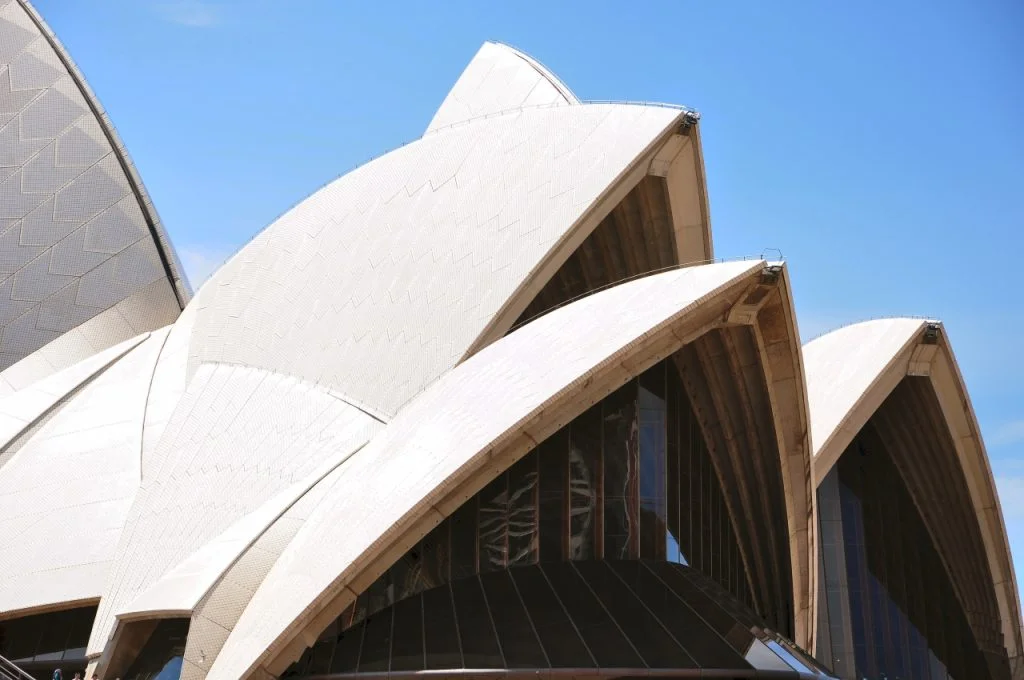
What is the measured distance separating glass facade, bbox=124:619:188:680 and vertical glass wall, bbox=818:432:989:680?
19315 mm

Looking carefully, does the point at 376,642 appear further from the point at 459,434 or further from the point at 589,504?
the point at 589,504

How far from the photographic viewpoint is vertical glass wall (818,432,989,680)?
32.2 meters

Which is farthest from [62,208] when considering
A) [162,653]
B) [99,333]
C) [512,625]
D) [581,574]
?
[512,625]

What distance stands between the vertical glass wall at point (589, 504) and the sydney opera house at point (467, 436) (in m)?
0.05

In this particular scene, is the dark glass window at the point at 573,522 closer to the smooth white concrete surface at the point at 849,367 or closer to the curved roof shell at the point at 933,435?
the smooth white concrete surface at the point at 849,367

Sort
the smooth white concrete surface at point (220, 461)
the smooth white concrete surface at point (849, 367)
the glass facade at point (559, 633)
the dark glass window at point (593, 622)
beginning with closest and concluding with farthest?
the glass facade at point (559, 633), the dark glass window at point (593, 622), the smooth white concrete surface at point (220, 461), the smooth white concrete surface at point (849, 367)

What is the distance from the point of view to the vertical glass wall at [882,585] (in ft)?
106

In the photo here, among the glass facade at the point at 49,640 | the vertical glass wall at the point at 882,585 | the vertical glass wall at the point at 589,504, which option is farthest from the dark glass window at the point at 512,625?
the vertical glass wall at the point at 882,585

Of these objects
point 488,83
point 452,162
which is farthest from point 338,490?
point 488,83

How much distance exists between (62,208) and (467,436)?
18993 mm

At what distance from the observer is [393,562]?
57.2ft

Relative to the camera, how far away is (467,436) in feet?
58.4

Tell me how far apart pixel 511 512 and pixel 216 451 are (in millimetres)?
5725

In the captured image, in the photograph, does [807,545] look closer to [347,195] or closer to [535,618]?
[535,618]
